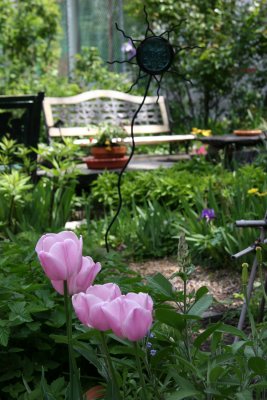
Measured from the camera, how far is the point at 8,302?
2.02 metres

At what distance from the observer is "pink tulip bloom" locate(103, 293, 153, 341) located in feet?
3.54

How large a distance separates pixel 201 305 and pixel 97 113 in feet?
27.5

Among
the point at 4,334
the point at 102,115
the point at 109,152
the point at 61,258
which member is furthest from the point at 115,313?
the point at 102,115

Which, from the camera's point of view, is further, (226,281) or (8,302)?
(226,281)

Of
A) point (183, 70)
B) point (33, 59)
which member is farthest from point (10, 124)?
point (33, 59)

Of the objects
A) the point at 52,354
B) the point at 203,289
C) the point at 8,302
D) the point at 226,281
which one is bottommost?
the point at 226,281

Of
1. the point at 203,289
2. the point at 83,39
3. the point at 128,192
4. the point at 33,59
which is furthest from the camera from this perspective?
the point at 83,39

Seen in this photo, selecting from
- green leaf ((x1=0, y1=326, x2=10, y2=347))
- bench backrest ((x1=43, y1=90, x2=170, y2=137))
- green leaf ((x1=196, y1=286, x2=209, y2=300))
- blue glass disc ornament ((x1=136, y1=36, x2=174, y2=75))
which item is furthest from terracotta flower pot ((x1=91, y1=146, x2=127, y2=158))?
green leaf ((x1=196, y1=286, x2=209, y2=300))

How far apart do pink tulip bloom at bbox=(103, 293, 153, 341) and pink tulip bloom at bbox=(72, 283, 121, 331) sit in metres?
0.01

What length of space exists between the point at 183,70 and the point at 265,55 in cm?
120

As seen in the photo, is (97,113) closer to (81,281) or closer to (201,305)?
(201,305)

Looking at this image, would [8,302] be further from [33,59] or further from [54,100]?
[33,59]

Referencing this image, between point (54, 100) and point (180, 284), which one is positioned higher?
point (54, 100)

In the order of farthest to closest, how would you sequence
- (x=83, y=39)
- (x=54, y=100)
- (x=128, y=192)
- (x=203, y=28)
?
(x=83, y=39)
(x=203, y=28)
(x=54, y=100)
(x=128, y=192)
